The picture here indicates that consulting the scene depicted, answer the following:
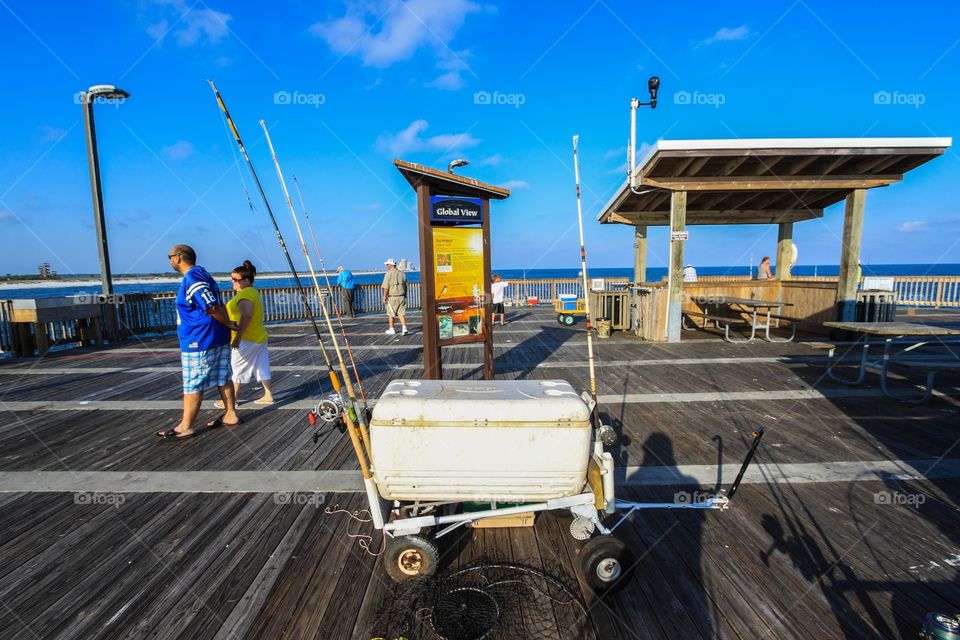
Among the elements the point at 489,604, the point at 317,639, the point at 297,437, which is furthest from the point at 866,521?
the point at 297,437

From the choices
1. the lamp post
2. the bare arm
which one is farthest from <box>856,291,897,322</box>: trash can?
the lamp post

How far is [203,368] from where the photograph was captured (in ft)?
14.7

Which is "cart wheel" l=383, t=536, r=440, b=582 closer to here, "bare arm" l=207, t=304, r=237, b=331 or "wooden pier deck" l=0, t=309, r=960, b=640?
"wooden pier deck" l=0, t=309, r=960, b=640

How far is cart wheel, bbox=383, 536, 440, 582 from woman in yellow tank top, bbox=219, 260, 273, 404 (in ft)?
12.2

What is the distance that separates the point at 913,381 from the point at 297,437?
30.1 ft

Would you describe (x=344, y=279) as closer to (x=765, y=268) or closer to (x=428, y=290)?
(x=428, y=290)

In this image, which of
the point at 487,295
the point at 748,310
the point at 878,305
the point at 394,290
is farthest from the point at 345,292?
the point at 878,305

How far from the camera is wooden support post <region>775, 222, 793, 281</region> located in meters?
12.8

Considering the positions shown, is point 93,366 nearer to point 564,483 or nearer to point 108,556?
point 108,556

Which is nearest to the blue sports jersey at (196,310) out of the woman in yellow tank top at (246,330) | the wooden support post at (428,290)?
the woman in yellow tank top at (246,330)

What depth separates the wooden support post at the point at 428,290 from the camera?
4910 mm

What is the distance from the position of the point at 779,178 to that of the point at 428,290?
936 centimetres

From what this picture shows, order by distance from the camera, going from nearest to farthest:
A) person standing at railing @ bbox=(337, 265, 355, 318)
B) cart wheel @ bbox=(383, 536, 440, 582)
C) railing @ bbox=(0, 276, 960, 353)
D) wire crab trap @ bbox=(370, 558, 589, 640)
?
wire crab trap @ bbox=(370, 558, 589, 640) → cart wheel @ bbox=(383, 536, 440, 582) → railing @ bbox=(0, 276, 960, 353) → person standing at railing @ bbox=(337, 265, 355, 318)

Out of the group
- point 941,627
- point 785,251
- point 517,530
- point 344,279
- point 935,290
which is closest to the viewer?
point 941,627
